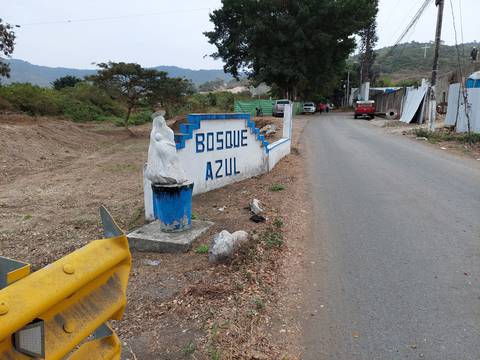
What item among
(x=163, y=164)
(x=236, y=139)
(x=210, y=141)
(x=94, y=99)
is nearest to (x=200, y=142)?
(x=210, y=141)

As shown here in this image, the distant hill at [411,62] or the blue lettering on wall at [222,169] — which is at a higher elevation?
the distant hill at [411,62]

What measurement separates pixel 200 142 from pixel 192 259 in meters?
2.95

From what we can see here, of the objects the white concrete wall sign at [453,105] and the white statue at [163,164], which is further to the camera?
the white concrete wall sign at [453,105]

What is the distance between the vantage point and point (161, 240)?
4.92 m

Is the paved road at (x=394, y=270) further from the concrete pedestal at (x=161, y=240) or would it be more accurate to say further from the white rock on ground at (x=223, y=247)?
the concrete pedestal at (x=161, y=240)

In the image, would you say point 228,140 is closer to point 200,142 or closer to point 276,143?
point 200,142

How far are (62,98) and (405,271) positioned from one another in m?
26.6

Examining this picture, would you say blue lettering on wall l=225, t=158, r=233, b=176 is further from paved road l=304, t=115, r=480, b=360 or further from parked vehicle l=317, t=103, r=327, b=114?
parked vehicle l=317, t=103, r=327, b=114

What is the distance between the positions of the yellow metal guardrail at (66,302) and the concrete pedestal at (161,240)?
2.55m

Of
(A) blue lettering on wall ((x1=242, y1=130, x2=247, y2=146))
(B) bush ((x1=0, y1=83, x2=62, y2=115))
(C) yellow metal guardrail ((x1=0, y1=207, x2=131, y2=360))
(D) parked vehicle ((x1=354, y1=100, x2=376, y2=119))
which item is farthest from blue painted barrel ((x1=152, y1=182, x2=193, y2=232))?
(D) parked vehicle ((x1=354, y1=100, x2=376, y2=119))

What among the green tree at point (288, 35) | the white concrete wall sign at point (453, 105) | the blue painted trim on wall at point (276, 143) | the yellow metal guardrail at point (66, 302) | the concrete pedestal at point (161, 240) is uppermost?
the green tree at point (288, 35)

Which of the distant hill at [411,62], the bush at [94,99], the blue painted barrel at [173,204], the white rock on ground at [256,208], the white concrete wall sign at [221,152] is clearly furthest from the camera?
the distant hill at [411,62]

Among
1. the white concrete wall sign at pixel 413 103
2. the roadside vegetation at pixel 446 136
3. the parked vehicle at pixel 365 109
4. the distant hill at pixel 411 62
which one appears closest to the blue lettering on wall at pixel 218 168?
the roadside vegetation at pixel 446 136

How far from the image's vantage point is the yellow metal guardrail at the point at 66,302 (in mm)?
1620
